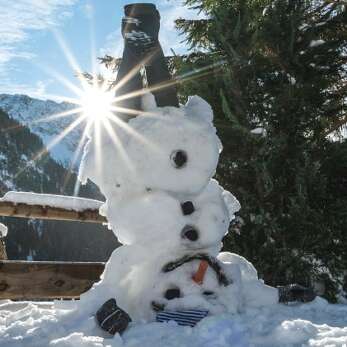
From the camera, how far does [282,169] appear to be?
605 centimetres

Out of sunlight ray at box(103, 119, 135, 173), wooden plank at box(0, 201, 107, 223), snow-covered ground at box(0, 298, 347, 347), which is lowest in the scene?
snow-covered ground at box(0, 298, 347, 347)

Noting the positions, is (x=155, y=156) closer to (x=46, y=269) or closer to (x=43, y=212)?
(x=46, y=269)

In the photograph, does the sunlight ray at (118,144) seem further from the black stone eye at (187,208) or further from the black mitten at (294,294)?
the black mitten at (294,294)

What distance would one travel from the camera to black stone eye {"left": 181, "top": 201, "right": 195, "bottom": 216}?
3258 millimetres

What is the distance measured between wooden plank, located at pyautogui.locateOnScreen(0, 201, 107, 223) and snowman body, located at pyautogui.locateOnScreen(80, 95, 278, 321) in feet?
7.16

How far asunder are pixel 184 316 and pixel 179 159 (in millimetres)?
1111

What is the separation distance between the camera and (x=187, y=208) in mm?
3258


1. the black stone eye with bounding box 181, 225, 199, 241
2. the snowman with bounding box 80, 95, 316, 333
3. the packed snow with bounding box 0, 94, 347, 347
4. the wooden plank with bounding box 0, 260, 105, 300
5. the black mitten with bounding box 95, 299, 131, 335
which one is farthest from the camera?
the wooden plank with bounding box 0, 260, 105, 300

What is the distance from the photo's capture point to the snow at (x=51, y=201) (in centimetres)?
522

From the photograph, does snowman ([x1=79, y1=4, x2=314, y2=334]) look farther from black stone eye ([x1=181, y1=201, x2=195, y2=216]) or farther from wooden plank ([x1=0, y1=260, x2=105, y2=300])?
wooden plank ([x1=0, y1=260, x2=105, y2=300])

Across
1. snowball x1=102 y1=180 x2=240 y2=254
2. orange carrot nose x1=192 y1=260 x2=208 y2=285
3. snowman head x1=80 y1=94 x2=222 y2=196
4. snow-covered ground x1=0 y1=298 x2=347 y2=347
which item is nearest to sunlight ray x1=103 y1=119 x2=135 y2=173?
snowman head x1=80 y1=94 x2=222 y2=196

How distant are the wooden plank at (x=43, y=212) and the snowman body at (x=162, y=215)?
2183mm

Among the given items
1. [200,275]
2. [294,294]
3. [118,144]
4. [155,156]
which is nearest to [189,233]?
[200,275]

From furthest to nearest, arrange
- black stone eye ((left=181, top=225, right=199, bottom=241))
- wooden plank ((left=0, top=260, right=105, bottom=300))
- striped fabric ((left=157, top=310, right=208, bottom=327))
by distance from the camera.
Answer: wooden plank ((left=0, top=260, right=105, bottom=300)) < black stone eye ((left=181, top=225, right=199, bottom=241)) < striped fabric ((left=157, top=310, right=208, bottom=327))
